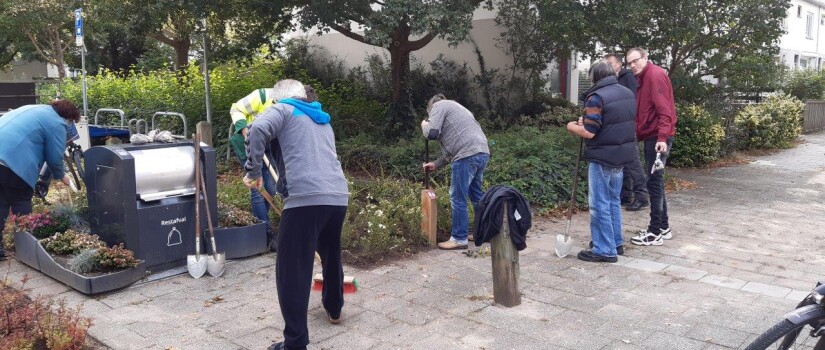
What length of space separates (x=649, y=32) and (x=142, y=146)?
8781 millimetres

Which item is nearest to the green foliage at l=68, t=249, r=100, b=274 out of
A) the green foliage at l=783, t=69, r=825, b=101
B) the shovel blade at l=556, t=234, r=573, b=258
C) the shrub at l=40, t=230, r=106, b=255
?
the shrub at l=40, t=230, r=106, b=255

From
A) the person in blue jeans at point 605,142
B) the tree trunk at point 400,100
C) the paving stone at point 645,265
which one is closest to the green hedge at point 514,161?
the tree trunk at point 400,100

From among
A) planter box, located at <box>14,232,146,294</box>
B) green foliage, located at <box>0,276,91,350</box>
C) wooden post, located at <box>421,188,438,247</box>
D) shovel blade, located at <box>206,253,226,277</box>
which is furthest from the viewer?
wooden post, located at <box>421,188,438,247</box>

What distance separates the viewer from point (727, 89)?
13727mm

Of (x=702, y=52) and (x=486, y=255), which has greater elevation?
(x=702, y=52)

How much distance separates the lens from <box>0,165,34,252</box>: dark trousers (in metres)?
6.14

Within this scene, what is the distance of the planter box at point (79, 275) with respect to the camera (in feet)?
17.1

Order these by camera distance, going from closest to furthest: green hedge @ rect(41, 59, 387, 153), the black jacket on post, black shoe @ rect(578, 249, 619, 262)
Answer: the black jacket on post, black shoe @ rect(578, 249, 619, 262), green hedge @ rect(41, 59, 387, 153)

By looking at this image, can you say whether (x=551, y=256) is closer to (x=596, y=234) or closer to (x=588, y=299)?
(x=596, y=234)

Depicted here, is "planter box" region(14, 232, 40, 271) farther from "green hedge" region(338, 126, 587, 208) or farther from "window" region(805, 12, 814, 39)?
"window" region(805, 12, 814, 39)

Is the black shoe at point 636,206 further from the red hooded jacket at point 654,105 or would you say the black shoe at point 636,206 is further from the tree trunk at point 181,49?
the tree trunk at point 181,49

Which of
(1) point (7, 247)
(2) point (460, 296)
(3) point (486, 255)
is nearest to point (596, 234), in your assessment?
(3) point (486, 255)

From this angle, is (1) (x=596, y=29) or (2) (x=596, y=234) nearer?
(2) (x=596, y=234)

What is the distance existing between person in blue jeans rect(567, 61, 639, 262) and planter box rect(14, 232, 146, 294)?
3892 millimetres
